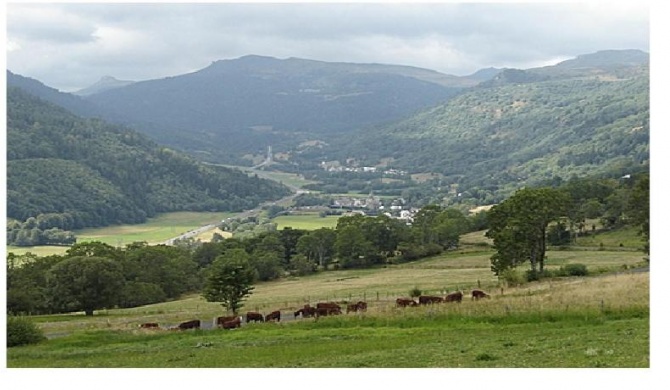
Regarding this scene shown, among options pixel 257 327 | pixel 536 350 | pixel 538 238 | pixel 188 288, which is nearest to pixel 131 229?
pixel 188 288

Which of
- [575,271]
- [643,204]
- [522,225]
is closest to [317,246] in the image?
[522,225]

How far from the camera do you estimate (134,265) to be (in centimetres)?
8588

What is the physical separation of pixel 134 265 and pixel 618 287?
66.8 meters

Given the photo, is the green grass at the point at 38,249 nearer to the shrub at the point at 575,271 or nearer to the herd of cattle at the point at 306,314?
the shrub at the point at 575,271

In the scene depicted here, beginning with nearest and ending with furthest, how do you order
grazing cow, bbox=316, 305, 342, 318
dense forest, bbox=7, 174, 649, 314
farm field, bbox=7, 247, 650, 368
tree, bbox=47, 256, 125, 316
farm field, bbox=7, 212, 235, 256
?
1. farm field, bbox=7, 247, 650, 368
2. grazing cow, bbox=316, 305, 342, 318
3. dense forest, bbox=7, 174, 649, 314
4. tree, bbox=47, 256, 125, 316
5. farm field, bbox=7, 212, 235, 256

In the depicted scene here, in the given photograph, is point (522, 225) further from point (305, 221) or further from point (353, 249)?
point (305, 221)

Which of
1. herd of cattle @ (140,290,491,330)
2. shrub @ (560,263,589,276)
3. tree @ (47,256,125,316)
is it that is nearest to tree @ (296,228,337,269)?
tree @ (47,256,125,316)

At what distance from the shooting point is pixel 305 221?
181 meters

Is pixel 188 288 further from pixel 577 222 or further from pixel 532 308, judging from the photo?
pixel 532 308

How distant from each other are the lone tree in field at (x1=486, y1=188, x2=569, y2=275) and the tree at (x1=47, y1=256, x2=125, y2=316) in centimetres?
3657

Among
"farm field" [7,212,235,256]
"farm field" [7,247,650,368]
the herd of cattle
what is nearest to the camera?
"farm field" [7,247,650,368]

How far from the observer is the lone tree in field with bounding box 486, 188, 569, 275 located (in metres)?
54.0

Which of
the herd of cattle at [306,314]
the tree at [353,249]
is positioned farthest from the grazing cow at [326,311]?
the tree at [353,249]

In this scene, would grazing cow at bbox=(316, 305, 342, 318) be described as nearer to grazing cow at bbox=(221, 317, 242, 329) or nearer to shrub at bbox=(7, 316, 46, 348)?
grazing cow at bbox=(221, 317, 242, 329)
